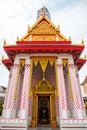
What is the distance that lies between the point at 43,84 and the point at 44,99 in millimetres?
1222

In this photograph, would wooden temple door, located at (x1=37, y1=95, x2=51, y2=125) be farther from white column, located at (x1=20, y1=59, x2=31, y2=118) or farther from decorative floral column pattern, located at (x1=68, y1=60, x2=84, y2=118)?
decorative floral column pattern, located at (x1=68, y1=60, x2=84, y2=118)

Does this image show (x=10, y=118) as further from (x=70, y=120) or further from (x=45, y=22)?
(x=45, y=22)

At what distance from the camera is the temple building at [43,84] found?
787 centimetres

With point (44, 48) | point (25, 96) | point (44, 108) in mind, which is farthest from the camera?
point (44, 108)

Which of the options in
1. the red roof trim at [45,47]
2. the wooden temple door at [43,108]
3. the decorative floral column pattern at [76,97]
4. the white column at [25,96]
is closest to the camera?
the white column at [25,96]

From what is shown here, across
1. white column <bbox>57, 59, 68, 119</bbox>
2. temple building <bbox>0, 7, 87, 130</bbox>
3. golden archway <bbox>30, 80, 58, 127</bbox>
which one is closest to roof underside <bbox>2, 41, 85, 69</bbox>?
temple building <bbox>0, 7, 87, 130</bbox>

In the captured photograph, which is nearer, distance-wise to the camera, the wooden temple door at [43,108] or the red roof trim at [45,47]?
the red roof trim at [45,47]

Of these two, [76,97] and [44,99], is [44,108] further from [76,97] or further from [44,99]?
[76,97]

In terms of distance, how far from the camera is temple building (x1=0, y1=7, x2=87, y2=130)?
787cm

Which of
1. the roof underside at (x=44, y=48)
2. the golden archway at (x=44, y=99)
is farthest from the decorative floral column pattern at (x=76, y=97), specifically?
the golden archway at (x=44, y=99)

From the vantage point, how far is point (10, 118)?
7586 mm

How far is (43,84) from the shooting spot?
11242mm

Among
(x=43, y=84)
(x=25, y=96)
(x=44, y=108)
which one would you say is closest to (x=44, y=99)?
(x=44, y=108)

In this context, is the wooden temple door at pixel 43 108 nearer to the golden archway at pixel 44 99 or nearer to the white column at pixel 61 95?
the golden archway at pixel 44 99
